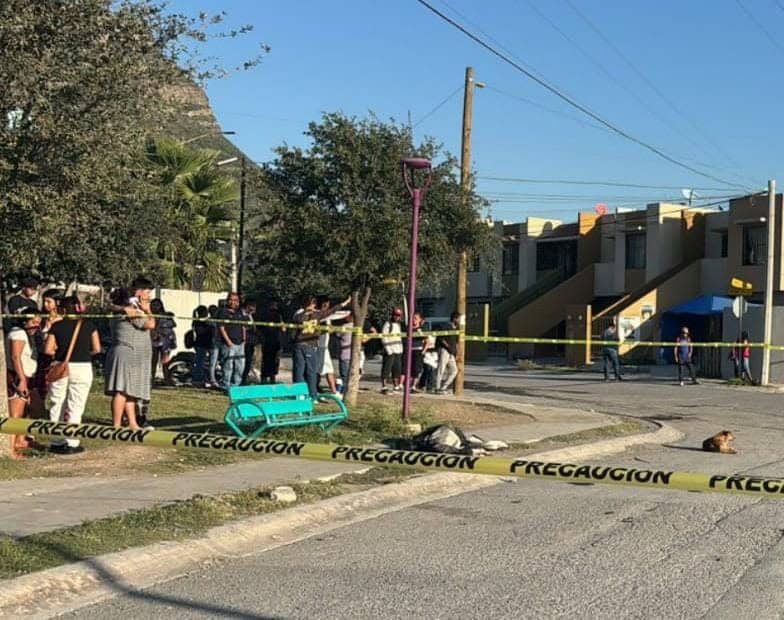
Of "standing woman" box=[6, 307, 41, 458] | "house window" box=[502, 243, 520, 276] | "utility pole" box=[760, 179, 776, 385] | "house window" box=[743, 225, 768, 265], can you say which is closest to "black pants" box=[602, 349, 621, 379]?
"utility pole" box=[760, 179, 776, 385]

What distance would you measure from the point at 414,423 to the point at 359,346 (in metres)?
1.97

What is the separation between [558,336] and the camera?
49500 millimetres

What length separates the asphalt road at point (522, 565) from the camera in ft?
18.5

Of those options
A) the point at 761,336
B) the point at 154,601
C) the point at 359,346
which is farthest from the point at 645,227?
the point at 154,601

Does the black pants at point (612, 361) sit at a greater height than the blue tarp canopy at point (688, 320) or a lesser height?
lesser

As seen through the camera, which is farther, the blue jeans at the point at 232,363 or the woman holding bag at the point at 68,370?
the blue jeans at the point at 232,363

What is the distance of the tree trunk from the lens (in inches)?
595

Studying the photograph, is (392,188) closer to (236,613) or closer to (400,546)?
(400,546)

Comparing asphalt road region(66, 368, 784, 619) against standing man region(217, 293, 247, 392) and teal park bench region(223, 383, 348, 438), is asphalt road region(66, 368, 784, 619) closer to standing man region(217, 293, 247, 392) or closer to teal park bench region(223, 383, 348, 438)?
teal park bench region(223, 383, 348, 438)

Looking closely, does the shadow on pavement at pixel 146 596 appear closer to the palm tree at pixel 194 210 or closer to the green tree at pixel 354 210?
the green tree at pixel 354 210

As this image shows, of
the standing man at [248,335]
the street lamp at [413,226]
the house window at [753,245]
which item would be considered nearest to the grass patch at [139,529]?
the street lamp at [413,226]

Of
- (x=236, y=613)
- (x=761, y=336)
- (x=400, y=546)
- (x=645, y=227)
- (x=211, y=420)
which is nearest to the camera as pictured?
(x=236, y=613)

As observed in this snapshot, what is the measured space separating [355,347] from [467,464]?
10.2 meters

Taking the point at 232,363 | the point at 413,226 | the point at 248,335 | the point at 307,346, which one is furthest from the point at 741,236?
the point at 413,226
